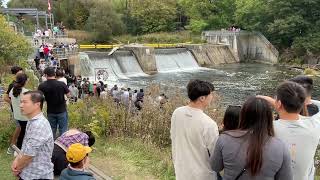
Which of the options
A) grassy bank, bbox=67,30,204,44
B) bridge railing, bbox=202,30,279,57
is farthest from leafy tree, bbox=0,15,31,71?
bridge railing, bbox=202,30,279,57

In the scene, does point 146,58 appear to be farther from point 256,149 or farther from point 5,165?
point 256,149

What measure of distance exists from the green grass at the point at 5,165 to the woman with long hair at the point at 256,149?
3.66m

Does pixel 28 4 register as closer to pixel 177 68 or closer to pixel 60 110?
pixel 177 68

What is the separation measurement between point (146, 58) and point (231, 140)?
2688 cm

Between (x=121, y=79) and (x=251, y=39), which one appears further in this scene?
(x=251, y=39)

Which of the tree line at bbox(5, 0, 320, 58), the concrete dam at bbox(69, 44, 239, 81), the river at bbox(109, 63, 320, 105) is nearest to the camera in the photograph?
the river at bbox(109, 63, 320, 105)

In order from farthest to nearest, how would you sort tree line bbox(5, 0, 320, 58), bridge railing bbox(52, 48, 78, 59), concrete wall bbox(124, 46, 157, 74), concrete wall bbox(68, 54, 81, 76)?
tree line bbox(5, 0, 320, 58) < concrete wall bbox(124, 46, 157, 74) < concrete wall bbox(68, 54, 81, 76) < bridge railing bbox(52, 48, 78, 59)

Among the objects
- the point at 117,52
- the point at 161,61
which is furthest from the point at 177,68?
the point at 117,52

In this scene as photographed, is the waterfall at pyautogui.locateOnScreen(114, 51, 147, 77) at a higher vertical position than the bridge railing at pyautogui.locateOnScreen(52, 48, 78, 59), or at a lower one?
lower

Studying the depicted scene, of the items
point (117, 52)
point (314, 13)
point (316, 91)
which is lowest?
point (316, 91)

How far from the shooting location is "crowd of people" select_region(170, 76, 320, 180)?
8.23 ft

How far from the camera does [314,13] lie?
36.6 meters

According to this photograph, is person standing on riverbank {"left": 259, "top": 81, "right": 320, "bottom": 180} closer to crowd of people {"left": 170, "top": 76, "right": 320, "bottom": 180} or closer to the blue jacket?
crowd of people {"left": 170, "top": 76, "right": 320, "bottom": 180}

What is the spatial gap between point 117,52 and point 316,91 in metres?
13.9
